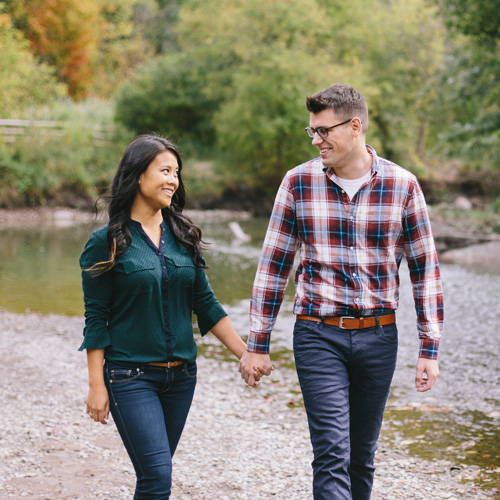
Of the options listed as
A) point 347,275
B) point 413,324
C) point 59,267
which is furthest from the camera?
point 59,267

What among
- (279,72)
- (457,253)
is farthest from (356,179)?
(279,72)

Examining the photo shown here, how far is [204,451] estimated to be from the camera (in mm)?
5508

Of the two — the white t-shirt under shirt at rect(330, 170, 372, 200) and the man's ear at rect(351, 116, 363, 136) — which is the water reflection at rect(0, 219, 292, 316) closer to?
the white t-shirt under shirt at rect(330, 170, 372, 200)

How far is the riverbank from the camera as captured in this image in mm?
4730

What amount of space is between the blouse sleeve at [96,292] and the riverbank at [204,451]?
6.21 feet

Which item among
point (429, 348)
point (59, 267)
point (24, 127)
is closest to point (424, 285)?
point (429, 348)

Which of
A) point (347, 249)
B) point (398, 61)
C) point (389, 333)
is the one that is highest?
point (398, 61)

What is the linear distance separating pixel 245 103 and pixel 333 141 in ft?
95.1

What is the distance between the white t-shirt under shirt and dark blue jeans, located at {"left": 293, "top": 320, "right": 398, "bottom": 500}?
27.1 inches

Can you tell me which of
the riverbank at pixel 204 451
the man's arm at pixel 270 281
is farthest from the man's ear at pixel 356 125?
the riverbank at pixel 204 451

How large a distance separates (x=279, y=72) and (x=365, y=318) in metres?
28.4

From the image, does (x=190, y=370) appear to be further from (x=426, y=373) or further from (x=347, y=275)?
(x=426, y=373)

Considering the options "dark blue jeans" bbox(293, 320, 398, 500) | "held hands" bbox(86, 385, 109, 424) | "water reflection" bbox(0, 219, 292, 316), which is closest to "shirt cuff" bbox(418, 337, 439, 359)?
"dark blue jeans" bbox(293, 320, 398, 500)

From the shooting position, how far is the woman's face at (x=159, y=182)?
3303mm
